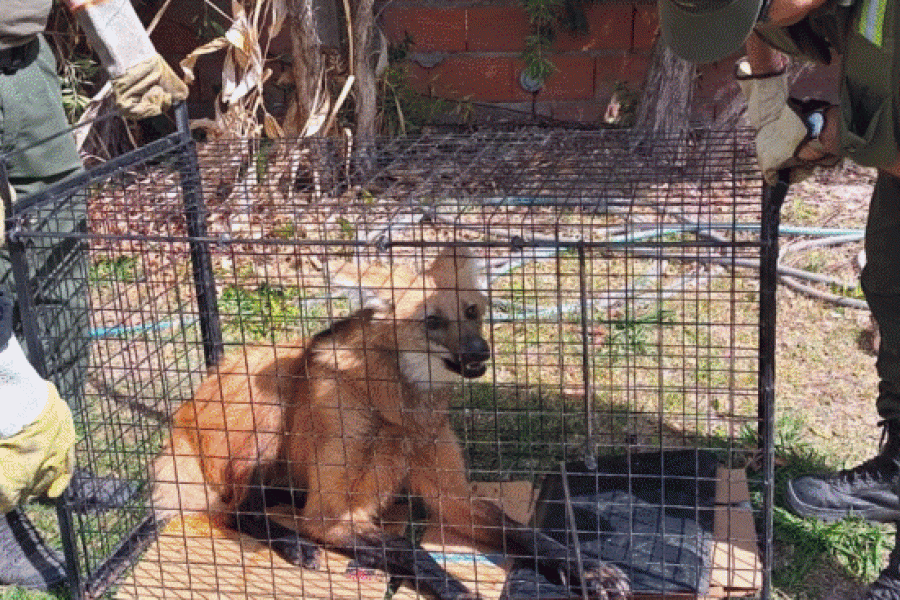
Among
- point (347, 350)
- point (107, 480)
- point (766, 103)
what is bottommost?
point (107, 480)

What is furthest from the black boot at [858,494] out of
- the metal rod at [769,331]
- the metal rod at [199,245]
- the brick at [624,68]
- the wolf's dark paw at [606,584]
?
the brick at [624,68]

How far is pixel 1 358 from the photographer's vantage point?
2369 mm

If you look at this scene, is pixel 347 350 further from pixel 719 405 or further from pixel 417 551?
pixel 719 405

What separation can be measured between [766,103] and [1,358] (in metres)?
2.33

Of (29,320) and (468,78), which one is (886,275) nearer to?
(29,320)

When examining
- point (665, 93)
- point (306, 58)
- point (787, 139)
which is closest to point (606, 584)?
point (787, 139)

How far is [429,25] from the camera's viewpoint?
7.19 m

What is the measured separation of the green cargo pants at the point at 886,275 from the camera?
3.10 metres

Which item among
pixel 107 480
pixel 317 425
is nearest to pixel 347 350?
pixel 317 425

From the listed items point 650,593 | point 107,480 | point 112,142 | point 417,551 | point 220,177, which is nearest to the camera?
point 650,593

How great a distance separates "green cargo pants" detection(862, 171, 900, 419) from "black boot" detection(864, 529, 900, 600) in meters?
0.47

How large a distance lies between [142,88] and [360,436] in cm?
144

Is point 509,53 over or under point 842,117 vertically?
under

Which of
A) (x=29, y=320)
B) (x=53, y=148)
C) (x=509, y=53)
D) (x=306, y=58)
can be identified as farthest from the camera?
(x=509, y=53)
